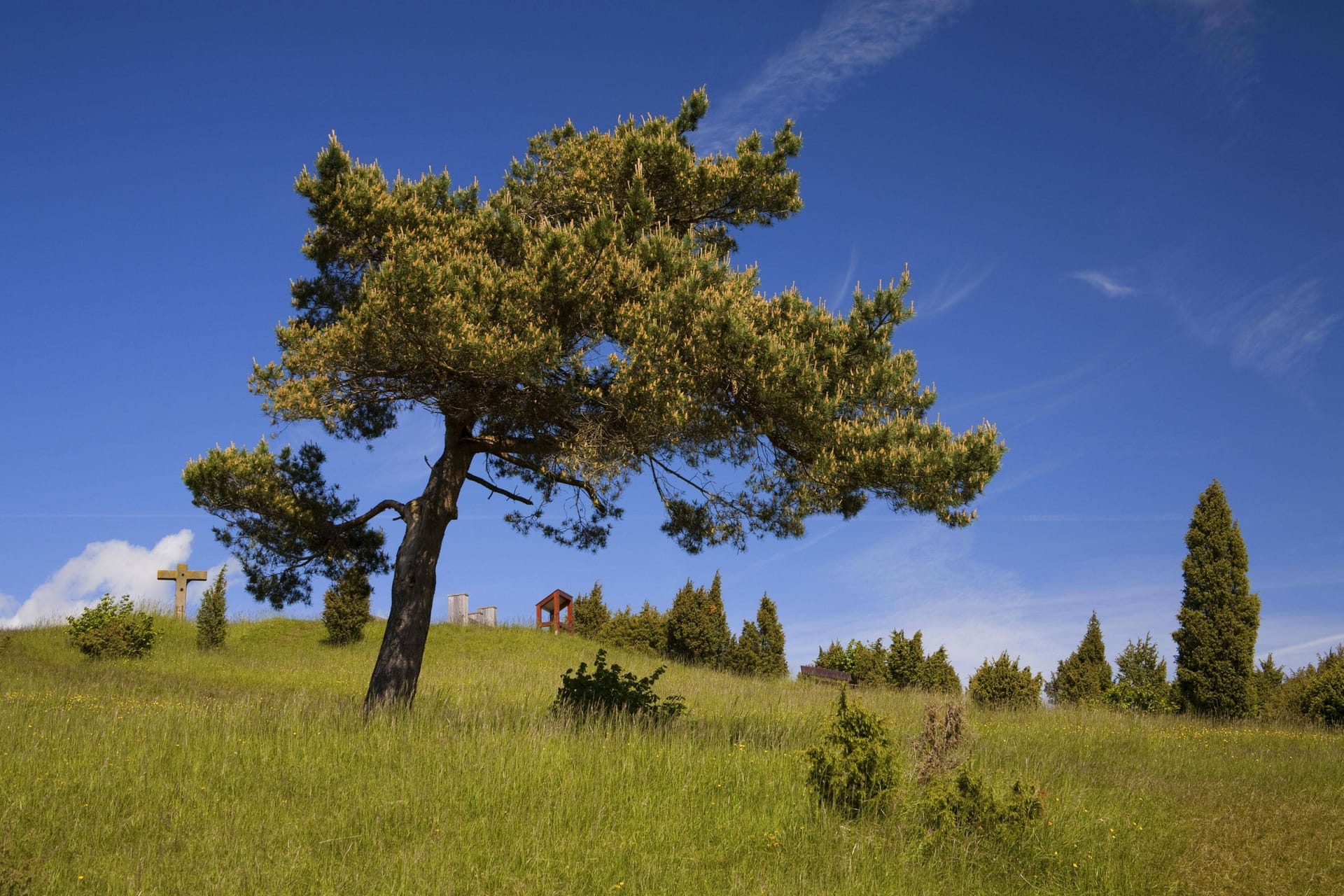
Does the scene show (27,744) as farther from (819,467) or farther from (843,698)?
(819,467)

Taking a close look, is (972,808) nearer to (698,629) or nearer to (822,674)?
(822,674)

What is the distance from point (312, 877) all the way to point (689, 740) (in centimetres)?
453

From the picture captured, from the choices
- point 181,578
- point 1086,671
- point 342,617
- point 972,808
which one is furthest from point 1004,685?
point 181,578

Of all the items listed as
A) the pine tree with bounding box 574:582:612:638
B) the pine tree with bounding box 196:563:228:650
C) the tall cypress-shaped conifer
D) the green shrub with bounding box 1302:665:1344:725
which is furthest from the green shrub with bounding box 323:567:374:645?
the green shrub with bounding box 1302:665:1344:725

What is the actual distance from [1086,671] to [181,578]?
29.9m

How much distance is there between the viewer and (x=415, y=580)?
12.8 m

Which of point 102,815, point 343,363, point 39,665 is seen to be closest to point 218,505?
point 343,363

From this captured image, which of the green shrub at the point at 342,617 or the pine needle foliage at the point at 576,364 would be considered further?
the green shrub at the point at 342,617

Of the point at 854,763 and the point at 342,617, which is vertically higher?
the point at 342,617

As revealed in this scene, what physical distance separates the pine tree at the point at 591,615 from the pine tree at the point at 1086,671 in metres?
15.5

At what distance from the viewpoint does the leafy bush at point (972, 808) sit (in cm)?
729

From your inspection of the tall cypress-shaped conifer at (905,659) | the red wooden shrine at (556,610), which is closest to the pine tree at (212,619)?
the red wooden shrine at (556,610)

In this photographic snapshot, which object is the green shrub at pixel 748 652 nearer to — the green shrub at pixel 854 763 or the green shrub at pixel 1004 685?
the green shrub at pixel 1004 685

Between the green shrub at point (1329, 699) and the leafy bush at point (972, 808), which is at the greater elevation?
the green shrub at point (1329, 699)
